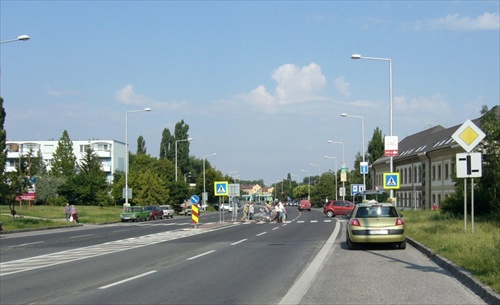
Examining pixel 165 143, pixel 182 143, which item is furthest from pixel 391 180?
pixel 165 143

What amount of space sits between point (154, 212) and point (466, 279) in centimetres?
5354

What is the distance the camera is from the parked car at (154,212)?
62.6 meters

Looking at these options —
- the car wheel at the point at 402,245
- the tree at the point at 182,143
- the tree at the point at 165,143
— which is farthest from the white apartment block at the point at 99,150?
the car wheel at the point at 402,245

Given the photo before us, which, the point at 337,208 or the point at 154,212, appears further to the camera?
the point at 154,212

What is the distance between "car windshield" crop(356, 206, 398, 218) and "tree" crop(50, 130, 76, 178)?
3811 inches

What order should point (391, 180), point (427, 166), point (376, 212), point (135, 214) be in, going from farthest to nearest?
point (427, 166) < point (135, 214) < point (391, 180) < point (376, 212)

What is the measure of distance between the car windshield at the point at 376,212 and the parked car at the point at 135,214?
39.6 m

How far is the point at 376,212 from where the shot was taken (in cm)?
2108

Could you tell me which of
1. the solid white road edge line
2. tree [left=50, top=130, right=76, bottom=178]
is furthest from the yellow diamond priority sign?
tree [left=50, top=130, right=76, bottom=178]

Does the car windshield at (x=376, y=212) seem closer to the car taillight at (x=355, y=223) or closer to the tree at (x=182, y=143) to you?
the car taillight at (x=355, y=223)

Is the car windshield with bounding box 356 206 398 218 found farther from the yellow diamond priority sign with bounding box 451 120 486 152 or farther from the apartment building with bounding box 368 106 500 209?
the apartment building with bounding box 368 106 500 209

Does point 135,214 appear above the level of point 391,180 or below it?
below

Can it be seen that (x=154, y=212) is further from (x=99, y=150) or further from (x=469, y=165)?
(x=99, y=150)

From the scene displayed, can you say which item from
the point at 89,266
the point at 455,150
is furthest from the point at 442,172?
the point at 89,266
